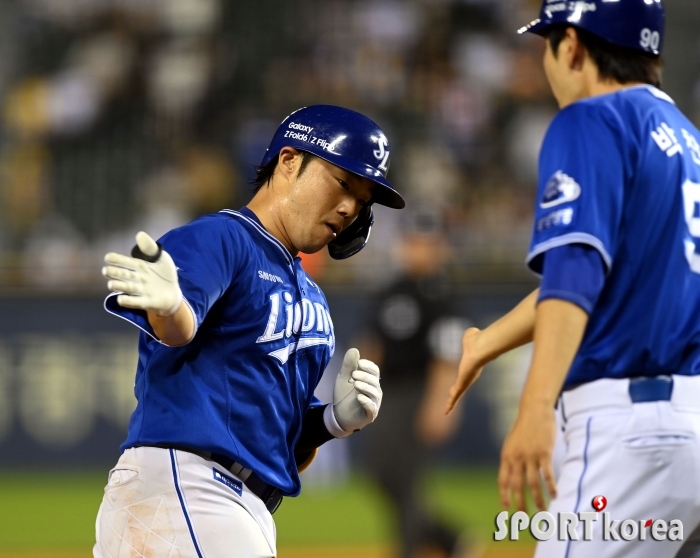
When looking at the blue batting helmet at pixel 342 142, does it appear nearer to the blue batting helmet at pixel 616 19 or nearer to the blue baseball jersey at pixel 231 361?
the blue baseball jersey at pixel 231 361

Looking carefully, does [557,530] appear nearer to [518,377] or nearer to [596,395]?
[596,395]

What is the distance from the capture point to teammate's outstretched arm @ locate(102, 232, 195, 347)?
2.66 meters

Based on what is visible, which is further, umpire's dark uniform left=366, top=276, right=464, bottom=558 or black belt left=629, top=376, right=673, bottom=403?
umpire's dark uniform left=366, top=276, right=464, bottom=558

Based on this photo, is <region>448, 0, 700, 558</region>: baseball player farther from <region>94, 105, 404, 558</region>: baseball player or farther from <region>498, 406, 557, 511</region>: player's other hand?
<region>94, 105, 404, 558</region>: baseball player

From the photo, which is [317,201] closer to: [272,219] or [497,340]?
[272,219]

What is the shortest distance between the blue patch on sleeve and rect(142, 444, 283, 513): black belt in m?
0.02

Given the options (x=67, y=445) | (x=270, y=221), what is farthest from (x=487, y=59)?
(x=270, y=221)

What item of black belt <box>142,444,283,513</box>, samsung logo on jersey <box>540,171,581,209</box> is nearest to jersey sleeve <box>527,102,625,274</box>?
samsung logo on jersey <box>540,171,581,209</box>

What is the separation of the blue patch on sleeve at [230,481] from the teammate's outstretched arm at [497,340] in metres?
0.70

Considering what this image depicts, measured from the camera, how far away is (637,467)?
2723 millimetres

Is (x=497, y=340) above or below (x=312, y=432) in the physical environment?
above

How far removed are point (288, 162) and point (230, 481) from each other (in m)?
1.08

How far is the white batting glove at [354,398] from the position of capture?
3.49 metres

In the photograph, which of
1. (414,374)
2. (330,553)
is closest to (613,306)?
(414,374)
